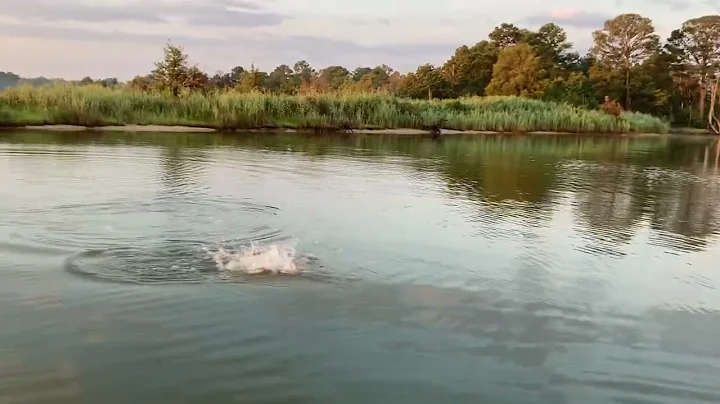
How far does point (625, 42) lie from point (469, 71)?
12.9 meters

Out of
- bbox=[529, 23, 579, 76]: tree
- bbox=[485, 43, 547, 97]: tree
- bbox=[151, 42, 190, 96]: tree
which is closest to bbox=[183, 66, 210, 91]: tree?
bbox=[151, 42, 190, 96]: tree

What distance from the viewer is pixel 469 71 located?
186 feet

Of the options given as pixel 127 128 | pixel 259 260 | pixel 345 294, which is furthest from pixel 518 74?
pixel 345 294

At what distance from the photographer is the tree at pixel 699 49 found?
5200 centimetres

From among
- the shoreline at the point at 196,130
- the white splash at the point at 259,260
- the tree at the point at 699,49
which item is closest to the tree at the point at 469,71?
the tree at the point at 699,49

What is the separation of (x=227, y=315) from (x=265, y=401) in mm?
1219

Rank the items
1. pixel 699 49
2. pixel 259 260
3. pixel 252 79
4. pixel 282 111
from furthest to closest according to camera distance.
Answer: pixel 699 49 → pixel 252 79 → pixel 282 111 → pixel 259 260

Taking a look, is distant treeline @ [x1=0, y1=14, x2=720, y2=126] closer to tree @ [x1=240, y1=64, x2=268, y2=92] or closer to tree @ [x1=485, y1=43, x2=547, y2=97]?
tree @ [x1=485, y1=43, x2=547, y2=97]

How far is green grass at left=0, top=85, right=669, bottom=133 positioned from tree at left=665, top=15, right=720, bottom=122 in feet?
67.1

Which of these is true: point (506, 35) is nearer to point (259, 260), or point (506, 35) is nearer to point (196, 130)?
point (196, 130)

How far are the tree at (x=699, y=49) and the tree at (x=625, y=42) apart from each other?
1.75 meters

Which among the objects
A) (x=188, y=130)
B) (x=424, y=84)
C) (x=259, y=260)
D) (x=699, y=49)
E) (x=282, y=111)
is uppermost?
(x=699, y=49)

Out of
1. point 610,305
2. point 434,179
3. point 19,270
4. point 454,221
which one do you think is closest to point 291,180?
point 434,179

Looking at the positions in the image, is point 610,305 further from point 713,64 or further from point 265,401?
point 713,64
